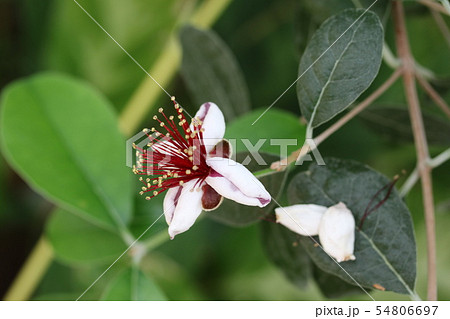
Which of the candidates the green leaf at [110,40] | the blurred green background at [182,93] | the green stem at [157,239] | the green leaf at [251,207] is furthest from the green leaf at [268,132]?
the green leaf at [110,40]

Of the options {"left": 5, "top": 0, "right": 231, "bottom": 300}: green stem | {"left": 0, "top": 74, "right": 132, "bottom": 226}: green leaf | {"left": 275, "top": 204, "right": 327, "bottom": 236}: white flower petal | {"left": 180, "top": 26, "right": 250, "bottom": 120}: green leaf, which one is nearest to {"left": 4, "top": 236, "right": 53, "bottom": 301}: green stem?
{"left": 5, "top": 0, "right": 231, "bottom": 300}: green stem

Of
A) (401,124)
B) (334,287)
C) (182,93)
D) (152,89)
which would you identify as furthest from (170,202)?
(182,93)

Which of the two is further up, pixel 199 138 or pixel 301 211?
pixel 199 138

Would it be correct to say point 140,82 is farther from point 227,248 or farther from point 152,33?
point 227,248

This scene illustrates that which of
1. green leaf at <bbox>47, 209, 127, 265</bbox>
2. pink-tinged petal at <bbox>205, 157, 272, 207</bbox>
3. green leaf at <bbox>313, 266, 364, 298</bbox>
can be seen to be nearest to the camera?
pink-tinged petal at <bbox>205, 157, 272, 207</bbox>

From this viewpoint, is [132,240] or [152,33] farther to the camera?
[152,33]

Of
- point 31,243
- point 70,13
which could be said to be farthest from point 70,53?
point 31,243

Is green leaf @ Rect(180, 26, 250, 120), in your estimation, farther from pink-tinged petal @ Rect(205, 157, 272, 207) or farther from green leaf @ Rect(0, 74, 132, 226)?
pink-tinged petal @ Rect(205, 157, 272, 207)
